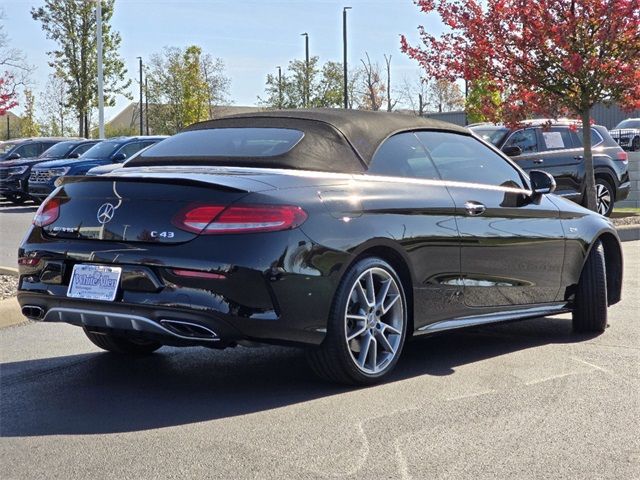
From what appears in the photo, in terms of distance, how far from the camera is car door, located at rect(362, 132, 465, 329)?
570 cm

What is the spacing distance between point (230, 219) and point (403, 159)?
4.83ft

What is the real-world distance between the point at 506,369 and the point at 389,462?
2096 millimetres

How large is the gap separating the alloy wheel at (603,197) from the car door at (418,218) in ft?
41.0

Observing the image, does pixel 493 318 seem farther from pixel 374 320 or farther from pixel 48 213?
pixel 48 213

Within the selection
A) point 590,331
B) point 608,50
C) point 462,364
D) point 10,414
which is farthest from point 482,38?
point 10,414

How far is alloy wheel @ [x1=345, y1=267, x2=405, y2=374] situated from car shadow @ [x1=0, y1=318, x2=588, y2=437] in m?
0.19

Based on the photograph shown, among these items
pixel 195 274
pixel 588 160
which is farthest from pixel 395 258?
pixel 588 160

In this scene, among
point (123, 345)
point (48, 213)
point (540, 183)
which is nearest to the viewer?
point (48, 213)

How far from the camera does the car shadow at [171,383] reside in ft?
16.1

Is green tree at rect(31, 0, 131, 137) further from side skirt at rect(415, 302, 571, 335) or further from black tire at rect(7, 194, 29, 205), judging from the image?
side skirt at rect(415, 302, 571, 335)

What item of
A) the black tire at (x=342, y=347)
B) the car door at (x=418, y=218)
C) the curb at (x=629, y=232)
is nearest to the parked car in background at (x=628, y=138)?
the curb at (x=629, y=232)

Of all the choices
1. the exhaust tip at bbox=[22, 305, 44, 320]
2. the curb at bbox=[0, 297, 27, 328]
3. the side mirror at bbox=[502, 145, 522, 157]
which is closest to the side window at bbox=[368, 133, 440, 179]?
the exhaust tip at bbox=[22, 305, 44, 320]

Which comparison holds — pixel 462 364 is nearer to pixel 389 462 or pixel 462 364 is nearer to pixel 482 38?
pixel 389 462

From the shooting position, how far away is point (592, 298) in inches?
289
